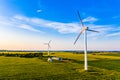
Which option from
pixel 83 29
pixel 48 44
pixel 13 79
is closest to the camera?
pixel 13 79

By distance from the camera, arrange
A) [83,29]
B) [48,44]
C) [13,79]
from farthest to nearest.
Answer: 1. [48,44]
2. [83,29]
3. [13,79]

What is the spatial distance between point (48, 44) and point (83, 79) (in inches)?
2971

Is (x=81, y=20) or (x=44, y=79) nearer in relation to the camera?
(x=44, y=79)

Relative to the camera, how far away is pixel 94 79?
20.0m

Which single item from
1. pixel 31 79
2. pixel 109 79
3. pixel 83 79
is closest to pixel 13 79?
pixel 31 79

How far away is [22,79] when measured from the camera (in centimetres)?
1941

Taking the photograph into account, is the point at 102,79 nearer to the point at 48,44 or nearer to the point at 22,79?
the point at 22,79

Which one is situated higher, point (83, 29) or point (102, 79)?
point (83, 29)

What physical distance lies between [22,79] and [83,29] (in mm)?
16400

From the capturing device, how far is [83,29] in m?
30.6

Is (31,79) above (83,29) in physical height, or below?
below

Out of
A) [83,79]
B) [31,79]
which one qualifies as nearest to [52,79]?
[31,79]

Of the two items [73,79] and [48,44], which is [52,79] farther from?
[48,44]

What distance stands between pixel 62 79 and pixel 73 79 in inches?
56.3
